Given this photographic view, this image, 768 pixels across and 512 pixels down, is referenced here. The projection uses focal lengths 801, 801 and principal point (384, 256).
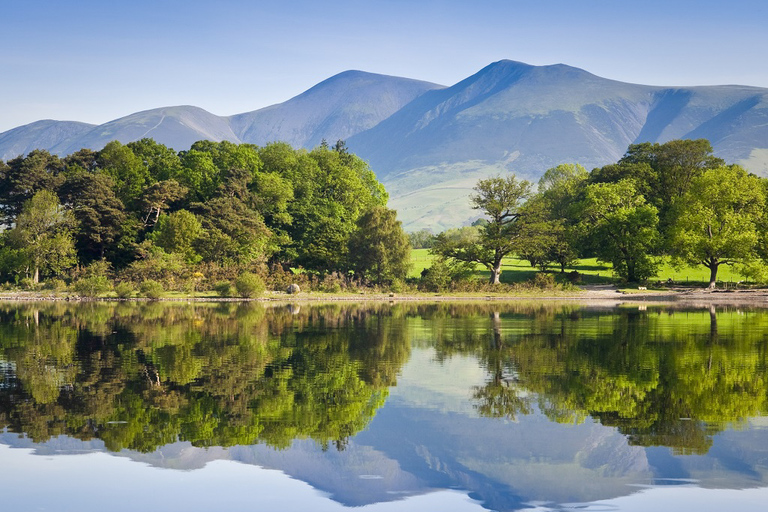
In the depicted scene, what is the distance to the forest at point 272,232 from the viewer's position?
245 feet

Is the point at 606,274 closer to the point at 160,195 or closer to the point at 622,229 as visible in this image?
the point at 622,229

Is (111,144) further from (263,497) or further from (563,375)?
(263,497)

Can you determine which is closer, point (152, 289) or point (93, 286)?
point (152, 289)

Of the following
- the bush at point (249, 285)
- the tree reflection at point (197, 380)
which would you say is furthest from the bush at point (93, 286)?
the tree reflection at point (197, 380)

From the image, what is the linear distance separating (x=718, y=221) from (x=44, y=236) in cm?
6511

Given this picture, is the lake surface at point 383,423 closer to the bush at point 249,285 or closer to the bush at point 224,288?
the bush at point 249,285

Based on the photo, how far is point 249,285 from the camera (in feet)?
222

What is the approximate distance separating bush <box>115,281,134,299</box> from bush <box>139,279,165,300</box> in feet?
4.05

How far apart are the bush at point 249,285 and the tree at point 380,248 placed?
1187 centimetres

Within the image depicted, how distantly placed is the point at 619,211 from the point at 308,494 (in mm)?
72193

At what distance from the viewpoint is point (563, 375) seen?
24.0 m

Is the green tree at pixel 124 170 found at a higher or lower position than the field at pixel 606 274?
higher

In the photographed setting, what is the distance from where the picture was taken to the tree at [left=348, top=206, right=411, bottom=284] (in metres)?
75.5

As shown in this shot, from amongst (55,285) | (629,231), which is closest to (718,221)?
(629,231)
